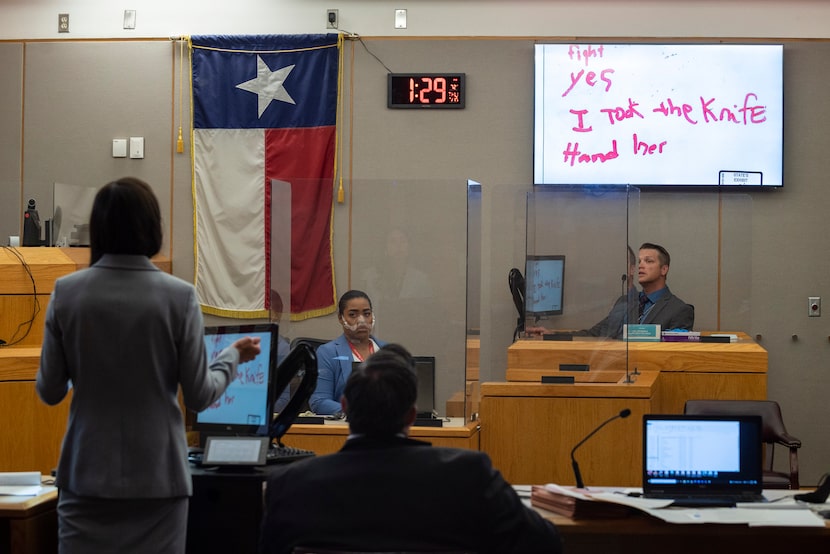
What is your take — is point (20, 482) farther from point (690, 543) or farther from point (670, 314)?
point (670, 314)

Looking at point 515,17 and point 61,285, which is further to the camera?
point 515,17

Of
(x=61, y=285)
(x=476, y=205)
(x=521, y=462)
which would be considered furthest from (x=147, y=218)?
(x=476, y=205)

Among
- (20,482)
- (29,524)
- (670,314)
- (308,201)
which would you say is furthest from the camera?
(308,201)

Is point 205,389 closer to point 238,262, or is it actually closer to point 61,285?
point 61,285

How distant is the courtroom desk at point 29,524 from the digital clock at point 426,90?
4.27m

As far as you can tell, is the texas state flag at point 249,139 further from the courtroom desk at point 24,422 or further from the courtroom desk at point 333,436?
the courtroom desk at point 333,436

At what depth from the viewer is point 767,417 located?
16.5 feet

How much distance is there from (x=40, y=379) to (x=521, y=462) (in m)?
2.61

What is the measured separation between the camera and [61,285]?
250cm

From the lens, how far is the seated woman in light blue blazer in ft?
15.9

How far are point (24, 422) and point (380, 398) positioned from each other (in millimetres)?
2872

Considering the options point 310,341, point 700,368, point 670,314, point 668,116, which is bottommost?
point 700,368

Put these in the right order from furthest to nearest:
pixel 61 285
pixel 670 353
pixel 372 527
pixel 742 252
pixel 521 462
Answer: pixel 742 252 → pixel 670 353 → pixel 521 462 → pixel 61 285 → pixel 372 527

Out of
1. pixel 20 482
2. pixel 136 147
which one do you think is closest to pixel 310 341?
pixel 20 482
